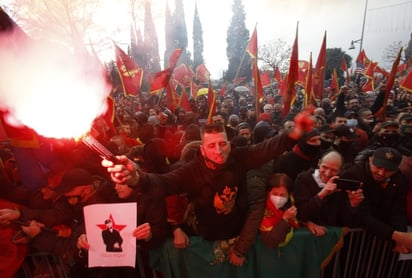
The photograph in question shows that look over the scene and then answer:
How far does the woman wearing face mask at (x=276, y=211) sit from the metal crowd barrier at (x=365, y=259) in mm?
716

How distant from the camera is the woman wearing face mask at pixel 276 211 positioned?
2717mm

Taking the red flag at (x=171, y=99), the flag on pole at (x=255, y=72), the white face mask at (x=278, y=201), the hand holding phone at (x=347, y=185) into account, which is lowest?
the white face mask at (x=278, y=201)

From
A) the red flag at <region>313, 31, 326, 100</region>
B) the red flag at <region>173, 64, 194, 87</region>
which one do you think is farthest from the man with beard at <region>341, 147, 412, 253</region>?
the red flag at <region>173, 64, 194, 87</region>

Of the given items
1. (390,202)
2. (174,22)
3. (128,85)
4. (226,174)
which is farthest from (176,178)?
(174,22)

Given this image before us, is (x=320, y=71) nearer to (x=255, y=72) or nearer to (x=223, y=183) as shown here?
(x=255, y=72)

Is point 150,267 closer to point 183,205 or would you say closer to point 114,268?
point 114,268

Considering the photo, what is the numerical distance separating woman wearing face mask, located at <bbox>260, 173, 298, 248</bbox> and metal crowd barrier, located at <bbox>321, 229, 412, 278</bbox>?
2.35ft

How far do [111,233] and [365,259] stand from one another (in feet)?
9.22

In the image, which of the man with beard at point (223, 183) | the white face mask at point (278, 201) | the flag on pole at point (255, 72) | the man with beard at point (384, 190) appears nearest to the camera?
the man with beard at point (223, 183)

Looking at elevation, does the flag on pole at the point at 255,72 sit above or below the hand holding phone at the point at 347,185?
above

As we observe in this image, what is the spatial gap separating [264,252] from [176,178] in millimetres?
1282

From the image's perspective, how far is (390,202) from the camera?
120 inches

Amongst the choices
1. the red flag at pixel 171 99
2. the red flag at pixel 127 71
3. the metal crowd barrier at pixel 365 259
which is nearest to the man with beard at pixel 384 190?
the metal crowd barrier at pixel 365 259

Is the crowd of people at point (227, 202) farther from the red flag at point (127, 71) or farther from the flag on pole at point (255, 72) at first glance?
the red flag at point (127, 71)
